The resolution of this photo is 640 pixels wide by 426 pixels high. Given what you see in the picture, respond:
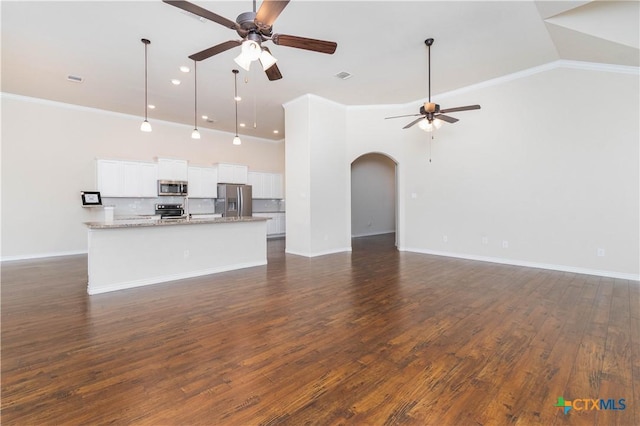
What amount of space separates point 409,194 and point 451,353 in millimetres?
4995

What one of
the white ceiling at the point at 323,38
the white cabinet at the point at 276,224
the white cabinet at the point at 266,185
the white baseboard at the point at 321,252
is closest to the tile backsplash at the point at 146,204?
the white cabinet at the point at 266,185

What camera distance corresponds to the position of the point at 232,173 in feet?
28.6

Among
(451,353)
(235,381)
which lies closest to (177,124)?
(235,381)

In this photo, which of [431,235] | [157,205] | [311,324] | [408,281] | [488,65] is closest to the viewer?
[311,324]

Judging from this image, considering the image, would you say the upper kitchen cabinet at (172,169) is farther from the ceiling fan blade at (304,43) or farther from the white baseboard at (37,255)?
the ceiling fan blade at (304,43)

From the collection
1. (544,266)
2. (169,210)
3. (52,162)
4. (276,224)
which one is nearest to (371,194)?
(276,224)

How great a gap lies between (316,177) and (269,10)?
13.7 ft

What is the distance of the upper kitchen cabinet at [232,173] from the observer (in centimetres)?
847

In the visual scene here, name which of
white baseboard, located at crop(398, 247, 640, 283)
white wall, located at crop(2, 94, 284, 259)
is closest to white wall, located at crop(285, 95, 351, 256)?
white baseboard, located at crop(398, 247, 640, 283)

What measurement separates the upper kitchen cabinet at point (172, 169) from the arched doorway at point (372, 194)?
5020 millimetres

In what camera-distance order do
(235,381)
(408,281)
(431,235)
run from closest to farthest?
(235,381), (408,281), (431,235)

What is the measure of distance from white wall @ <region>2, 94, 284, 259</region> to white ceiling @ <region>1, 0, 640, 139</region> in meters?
0.56

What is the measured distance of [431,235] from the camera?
21.5ft

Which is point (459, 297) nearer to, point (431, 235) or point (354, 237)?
point (431, 235)
